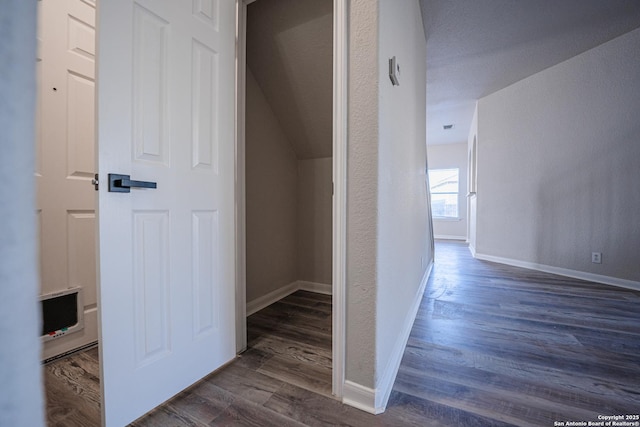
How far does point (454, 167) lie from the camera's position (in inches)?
285

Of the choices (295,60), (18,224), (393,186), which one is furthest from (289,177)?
Answer: (18,224)

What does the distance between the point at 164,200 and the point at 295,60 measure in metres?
1.45

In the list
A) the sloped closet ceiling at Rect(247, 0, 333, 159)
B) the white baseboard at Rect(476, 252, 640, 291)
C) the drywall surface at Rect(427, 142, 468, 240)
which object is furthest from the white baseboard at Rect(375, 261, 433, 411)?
the drywall surface at Rect(427, 142, 468, 240)

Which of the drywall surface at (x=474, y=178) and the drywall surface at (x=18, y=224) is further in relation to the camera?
the drywall surface at (x=474, y=178)

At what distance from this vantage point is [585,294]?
2537mm

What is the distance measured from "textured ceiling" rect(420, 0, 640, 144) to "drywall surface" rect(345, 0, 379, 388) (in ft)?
6.02

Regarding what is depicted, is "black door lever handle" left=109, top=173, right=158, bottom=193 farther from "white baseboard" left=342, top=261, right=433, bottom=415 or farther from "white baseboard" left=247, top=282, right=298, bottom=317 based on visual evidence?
"white baseboard" left=247, top=282, right=298, bottom=317

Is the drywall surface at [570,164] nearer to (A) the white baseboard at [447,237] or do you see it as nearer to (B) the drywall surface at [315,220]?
(B) the drywall surface at [315,220]

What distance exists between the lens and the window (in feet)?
23.9

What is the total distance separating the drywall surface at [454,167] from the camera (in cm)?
714

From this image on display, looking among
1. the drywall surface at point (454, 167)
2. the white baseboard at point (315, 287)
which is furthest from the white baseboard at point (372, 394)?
the drywall surface at point (454, 167)

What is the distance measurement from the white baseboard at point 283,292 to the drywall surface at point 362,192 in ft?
3.94

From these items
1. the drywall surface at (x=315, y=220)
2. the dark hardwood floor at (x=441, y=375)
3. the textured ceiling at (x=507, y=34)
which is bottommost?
the dark hardwood floor at (x=441, y=375)

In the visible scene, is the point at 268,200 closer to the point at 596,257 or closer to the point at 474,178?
the point at 596,257
